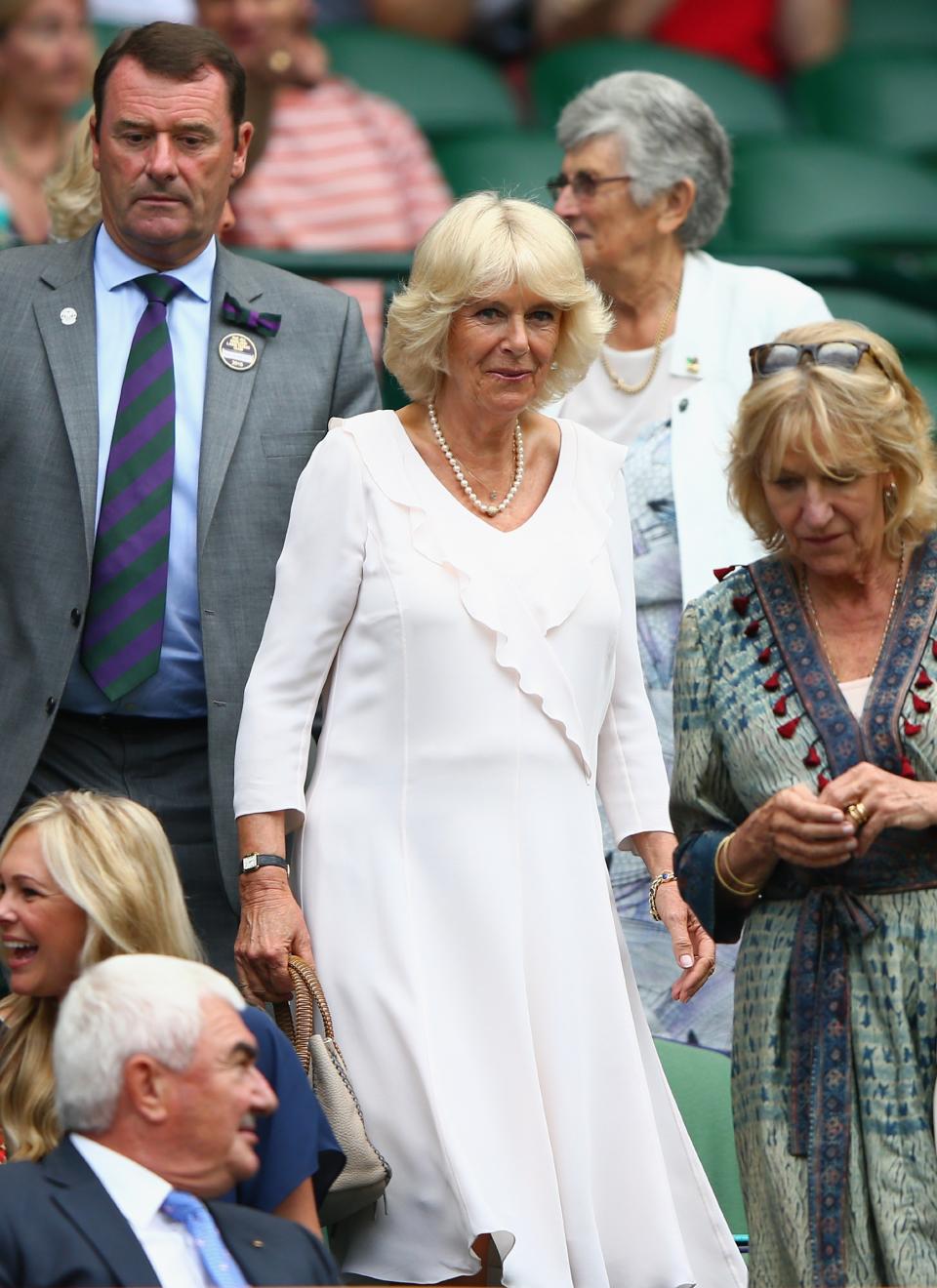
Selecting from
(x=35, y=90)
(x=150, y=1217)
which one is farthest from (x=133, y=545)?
(x=35, y=90)

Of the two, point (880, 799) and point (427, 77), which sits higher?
point (427, 77)

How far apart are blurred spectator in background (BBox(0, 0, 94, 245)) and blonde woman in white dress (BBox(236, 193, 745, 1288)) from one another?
292cm

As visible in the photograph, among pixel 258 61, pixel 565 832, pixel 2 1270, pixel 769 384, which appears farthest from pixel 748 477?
pixel 258 61

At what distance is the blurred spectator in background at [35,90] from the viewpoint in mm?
6609

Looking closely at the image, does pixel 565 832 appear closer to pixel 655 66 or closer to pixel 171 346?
pixel 171 346

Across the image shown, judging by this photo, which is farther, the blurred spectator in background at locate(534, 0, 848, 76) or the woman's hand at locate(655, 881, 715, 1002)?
the blurred spectator in background at locate(534, 0, 848, 76)

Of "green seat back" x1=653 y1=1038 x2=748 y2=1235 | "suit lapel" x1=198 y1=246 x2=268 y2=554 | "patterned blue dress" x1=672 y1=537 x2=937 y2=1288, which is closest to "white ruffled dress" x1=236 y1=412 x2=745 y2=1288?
"patterned blue dress" x1=672 y1=537 x2=937 y2=1288

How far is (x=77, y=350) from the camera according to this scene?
412 centimetres

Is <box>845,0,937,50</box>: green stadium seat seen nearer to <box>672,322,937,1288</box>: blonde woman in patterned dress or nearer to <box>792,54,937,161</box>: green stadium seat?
<box>792,54,937,161</box>: green stadium seat

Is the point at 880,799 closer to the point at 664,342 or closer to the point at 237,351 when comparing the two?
the point at 237,351

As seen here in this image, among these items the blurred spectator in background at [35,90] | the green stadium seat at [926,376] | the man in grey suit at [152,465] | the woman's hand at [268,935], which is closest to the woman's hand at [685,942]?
the woman's hand at [268,935]

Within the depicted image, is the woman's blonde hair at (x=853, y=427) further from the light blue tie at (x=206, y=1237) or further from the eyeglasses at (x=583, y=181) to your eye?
the light blue tie at (x=206, y=1237)

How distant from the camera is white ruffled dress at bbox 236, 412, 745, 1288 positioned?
Result: 3660 mm

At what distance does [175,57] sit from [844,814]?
156 centimetres
